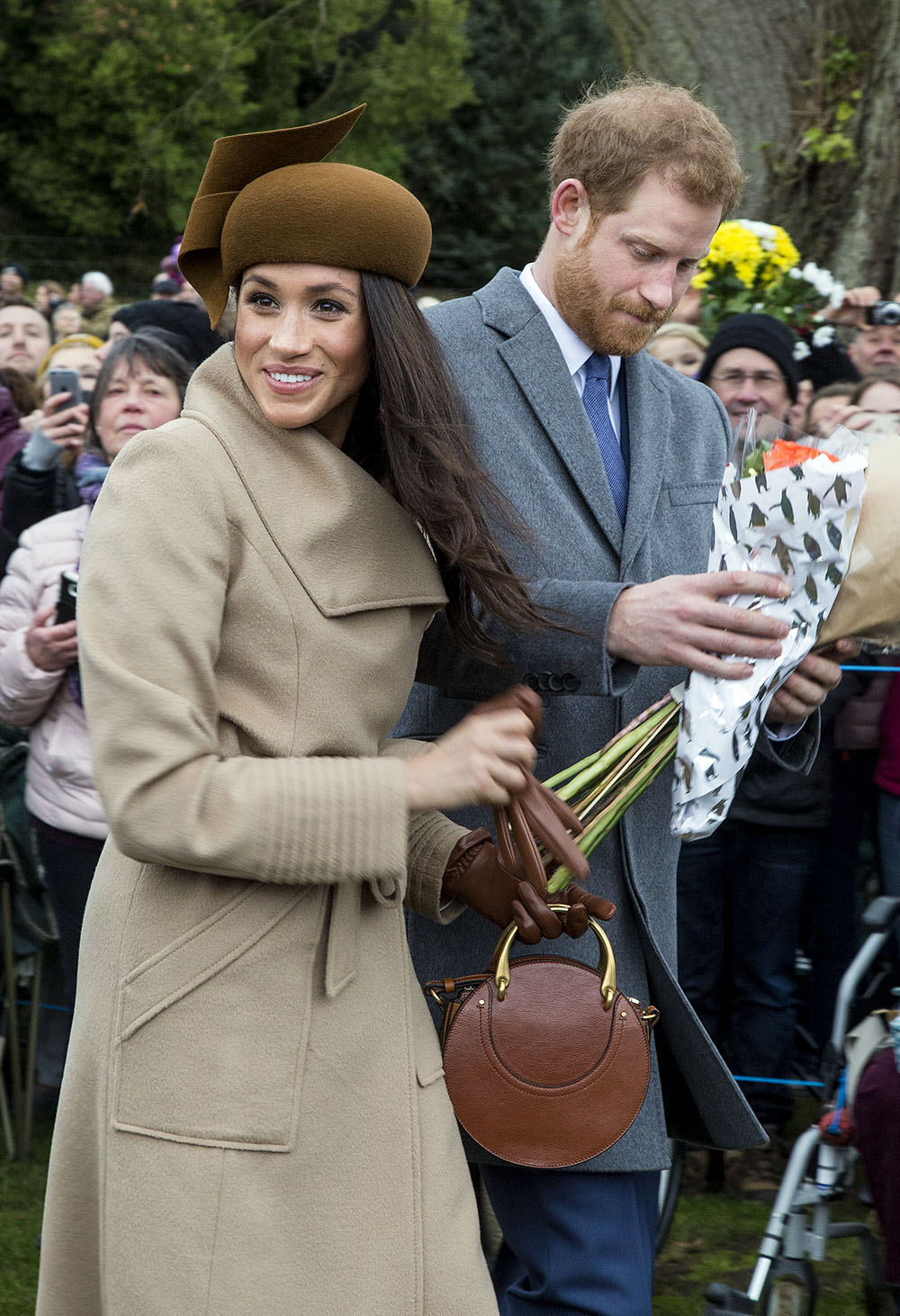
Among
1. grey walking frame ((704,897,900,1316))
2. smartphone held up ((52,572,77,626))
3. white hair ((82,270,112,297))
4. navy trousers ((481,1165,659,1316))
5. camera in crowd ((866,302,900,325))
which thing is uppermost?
white hair ((82,270,112,297))

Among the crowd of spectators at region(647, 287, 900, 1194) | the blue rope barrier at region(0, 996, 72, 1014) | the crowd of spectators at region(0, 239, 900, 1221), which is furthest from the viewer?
the blue rope barrier at region(0, 996, 72, 1014)

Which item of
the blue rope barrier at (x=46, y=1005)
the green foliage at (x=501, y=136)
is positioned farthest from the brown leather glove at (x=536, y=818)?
the green foliage at (x=501, y=136)

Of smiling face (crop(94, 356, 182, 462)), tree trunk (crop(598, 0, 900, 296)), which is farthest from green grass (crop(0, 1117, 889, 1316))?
tree trunk (crop(598, 0, 900, 296))

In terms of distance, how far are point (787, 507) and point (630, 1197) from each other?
1.10m

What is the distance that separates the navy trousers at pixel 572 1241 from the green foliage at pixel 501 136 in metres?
29.0

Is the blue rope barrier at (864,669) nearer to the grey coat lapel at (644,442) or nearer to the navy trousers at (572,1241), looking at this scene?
the grey coat lapel at (644,442)

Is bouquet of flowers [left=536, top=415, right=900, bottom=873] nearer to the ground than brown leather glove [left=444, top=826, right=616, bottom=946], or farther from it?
farther from it

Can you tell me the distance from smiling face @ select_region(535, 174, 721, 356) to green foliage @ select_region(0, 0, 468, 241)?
79.3 feet

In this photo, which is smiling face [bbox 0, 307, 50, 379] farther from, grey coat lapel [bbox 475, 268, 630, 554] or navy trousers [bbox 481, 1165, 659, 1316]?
navy trousers [bbox 481, 1165, 659, 1316]

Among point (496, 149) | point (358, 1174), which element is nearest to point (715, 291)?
point (358, 1174)

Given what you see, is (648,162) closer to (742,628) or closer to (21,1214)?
(742,628)

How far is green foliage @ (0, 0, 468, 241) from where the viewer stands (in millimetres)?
27797

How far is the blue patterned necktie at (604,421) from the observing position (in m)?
2.72

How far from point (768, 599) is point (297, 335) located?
2.51 ft
